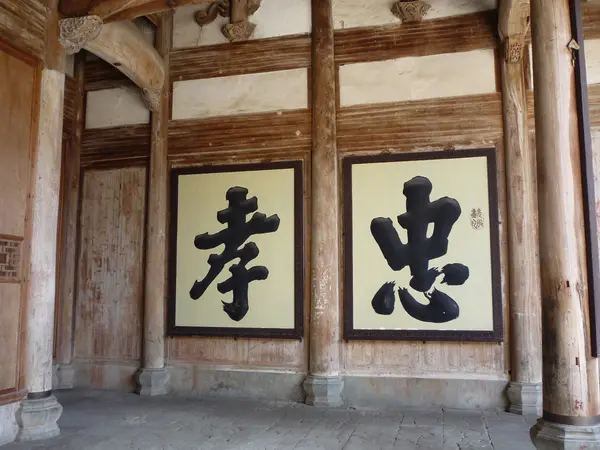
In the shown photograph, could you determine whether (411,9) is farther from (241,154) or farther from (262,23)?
(241,154)

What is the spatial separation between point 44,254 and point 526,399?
4172mm

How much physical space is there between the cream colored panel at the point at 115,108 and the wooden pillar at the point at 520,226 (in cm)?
382

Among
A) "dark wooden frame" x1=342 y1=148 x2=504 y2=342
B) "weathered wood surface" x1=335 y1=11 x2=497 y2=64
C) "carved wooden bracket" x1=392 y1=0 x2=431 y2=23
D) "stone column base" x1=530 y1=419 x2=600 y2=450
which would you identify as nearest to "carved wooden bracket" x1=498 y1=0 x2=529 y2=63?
"weathered wood surface" x1=335 y1=11 x2=497 y2=64

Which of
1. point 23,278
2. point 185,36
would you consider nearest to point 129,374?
point 23,278

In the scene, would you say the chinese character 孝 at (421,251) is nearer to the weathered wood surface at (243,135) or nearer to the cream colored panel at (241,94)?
the weathered wood surface at (243,135)

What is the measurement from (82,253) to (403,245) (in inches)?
142

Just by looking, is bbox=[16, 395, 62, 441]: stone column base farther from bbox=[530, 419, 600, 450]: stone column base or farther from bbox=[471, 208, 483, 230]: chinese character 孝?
bbox=[471, 208, 483, 230]: chinese character 孝

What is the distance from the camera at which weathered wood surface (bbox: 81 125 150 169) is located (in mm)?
6137

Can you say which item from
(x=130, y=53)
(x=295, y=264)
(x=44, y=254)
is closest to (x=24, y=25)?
(x=130, y=53)

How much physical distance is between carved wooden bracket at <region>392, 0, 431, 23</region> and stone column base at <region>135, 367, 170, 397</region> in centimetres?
435

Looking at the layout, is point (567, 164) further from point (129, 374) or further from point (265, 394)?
point (129, 374)

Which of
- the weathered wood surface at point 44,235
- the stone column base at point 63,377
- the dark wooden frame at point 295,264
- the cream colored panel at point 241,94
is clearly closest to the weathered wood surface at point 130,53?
the cream colored panel at point 241,94

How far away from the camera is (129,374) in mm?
5863

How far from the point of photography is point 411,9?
539 cm
